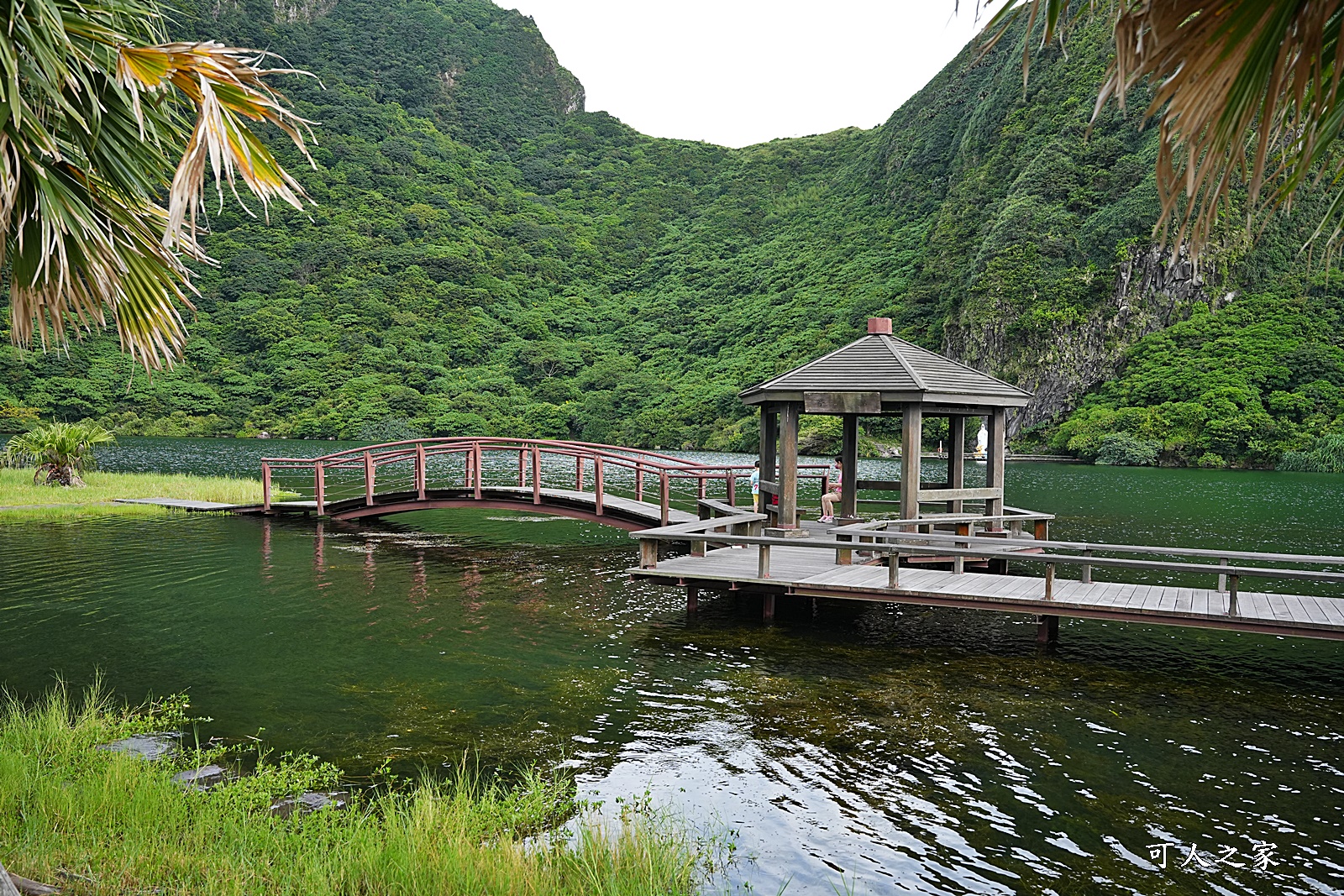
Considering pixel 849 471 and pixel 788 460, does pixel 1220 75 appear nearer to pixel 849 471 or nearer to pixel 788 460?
pixel 788 460

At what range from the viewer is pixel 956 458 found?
1664 cm

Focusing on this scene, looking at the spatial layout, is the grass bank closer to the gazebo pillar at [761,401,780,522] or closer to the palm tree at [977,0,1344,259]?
the gazebo pillar at [761,401,780,522]

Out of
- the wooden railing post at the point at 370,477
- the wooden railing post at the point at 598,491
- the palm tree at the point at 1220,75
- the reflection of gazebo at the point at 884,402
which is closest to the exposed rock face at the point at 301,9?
the wooden railing post at the point at 370,477

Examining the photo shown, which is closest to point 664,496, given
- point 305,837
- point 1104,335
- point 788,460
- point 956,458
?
point 788,460

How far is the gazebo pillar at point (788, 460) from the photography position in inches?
582

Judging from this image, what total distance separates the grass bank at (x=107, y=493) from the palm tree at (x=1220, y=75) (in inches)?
1061

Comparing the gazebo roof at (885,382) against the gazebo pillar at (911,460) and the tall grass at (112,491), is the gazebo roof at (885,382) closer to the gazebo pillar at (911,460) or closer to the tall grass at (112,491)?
the gazebo pillar at (911,460)

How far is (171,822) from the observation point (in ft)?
18.5

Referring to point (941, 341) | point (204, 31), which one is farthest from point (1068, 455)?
point (204, 31)

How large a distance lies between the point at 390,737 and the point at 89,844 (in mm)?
2988

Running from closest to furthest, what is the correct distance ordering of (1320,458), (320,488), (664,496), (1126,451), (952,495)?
1. (952,495)
2. (664,496)
3. (320,488)
4. (1320,458)
5. (1126,451)

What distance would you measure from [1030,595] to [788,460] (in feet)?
15.9

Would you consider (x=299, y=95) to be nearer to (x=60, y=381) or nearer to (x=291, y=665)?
(x=60, y=381)

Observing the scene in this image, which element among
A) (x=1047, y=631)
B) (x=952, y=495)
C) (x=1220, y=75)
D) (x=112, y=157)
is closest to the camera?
(x=1220, y=75)
